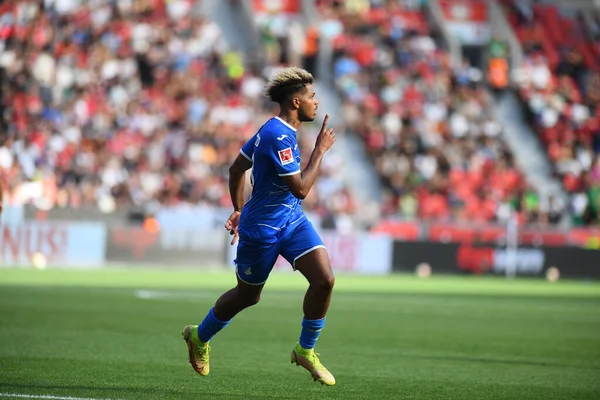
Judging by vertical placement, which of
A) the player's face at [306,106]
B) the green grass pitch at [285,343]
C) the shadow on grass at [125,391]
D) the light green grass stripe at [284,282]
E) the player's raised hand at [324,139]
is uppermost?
the player's face at [306,106]

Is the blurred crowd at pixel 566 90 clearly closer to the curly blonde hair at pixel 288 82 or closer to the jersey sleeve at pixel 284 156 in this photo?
the curly blonde hair at pixel 288 82

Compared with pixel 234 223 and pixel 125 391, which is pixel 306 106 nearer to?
pixel 234 223

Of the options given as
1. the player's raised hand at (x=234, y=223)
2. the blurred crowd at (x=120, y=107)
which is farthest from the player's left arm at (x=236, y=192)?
the blurred crowd at (x=120, y=107)

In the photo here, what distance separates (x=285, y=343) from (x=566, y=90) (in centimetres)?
2786

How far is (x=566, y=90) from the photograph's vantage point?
123 feet

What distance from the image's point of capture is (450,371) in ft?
32.7

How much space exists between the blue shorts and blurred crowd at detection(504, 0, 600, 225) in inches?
994

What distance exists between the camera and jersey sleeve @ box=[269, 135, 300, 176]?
8070mm

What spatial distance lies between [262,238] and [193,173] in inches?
777

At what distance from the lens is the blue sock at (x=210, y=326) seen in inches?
337

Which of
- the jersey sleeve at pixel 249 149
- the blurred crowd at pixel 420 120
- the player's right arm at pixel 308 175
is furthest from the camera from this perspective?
the blurred crowd at pixel 420 120

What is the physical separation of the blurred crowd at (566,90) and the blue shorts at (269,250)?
25.3 metres

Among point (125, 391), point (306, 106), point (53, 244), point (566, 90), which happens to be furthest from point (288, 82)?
point (566, 90)

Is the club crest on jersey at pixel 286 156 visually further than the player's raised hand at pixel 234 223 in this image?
No
